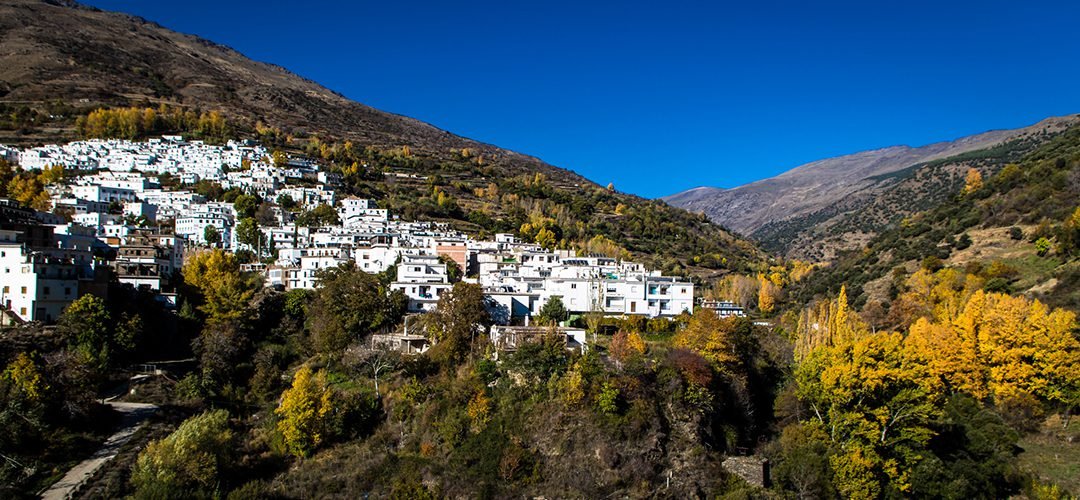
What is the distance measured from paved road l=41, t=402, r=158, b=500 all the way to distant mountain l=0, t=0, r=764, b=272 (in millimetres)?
45302

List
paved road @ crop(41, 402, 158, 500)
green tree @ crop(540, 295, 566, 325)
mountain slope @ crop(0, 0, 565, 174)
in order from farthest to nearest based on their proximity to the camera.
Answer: mountain slope @ crop(0, 0, 565, 174), green tree @ crop(540, 295, 566, 325), paved road @ crop(41, 402, 158, 500)

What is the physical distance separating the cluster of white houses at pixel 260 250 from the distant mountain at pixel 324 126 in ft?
48.2

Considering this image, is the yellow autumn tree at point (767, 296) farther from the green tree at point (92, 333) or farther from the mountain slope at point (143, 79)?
the mountain slope at point (143, 79)

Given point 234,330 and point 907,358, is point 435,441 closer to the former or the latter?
point 234,330

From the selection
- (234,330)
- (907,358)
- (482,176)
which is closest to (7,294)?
(234,330)

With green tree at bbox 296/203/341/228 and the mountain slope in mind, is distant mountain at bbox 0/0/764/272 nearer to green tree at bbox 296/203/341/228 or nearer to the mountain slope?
the mountain slope

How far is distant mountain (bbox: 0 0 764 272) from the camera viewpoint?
8694 centimetres

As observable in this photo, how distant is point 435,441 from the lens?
31.9 meters

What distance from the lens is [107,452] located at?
29219 millimetres

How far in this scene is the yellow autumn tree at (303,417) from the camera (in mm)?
31875

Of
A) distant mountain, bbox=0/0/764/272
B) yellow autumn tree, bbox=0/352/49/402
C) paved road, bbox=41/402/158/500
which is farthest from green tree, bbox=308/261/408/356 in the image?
distant mountain, bbox=0/0/764/272

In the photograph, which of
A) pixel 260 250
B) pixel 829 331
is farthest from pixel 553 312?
pixel 260 250

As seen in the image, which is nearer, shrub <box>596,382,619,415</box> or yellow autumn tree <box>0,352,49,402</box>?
yellow autumn tree <box>0,352,49,402</box>

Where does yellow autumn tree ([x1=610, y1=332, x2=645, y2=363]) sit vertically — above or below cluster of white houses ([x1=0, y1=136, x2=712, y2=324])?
below
